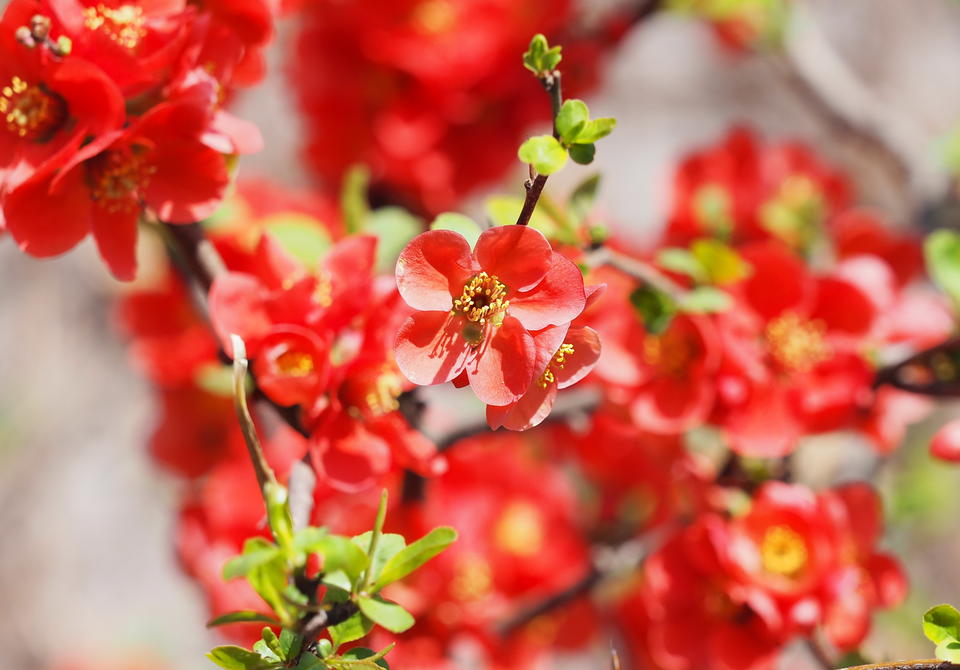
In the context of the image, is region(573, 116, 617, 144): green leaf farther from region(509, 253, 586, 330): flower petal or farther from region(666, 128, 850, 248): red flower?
region(666, 128, 850, 248): red flower

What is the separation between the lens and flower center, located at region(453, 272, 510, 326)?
0.54 m

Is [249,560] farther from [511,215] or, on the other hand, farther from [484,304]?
[511,215]

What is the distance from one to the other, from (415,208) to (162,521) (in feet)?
6.00

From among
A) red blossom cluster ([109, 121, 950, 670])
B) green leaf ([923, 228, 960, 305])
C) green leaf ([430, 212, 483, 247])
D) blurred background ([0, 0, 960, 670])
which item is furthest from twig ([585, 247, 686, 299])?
blurred background ([0, 0, 960, 670])

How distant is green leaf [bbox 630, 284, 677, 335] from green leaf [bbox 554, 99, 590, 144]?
0.24 meters

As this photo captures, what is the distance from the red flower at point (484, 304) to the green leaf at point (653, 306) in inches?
9.3

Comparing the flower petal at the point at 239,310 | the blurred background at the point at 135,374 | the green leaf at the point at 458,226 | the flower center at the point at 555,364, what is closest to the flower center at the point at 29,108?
the flower petal at the point at 239,310

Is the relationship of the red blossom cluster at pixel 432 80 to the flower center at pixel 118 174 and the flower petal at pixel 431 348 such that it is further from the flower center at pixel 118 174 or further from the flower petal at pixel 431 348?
the flower petal at pixel 431 348

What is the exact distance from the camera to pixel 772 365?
87cm

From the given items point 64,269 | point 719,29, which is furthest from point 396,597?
point 64,269

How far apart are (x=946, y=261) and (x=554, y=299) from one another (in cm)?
47

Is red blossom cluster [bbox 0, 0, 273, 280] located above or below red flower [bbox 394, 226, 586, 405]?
above

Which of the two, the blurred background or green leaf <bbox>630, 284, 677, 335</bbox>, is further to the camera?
the blurred background

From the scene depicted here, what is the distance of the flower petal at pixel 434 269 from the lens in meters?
0.53
